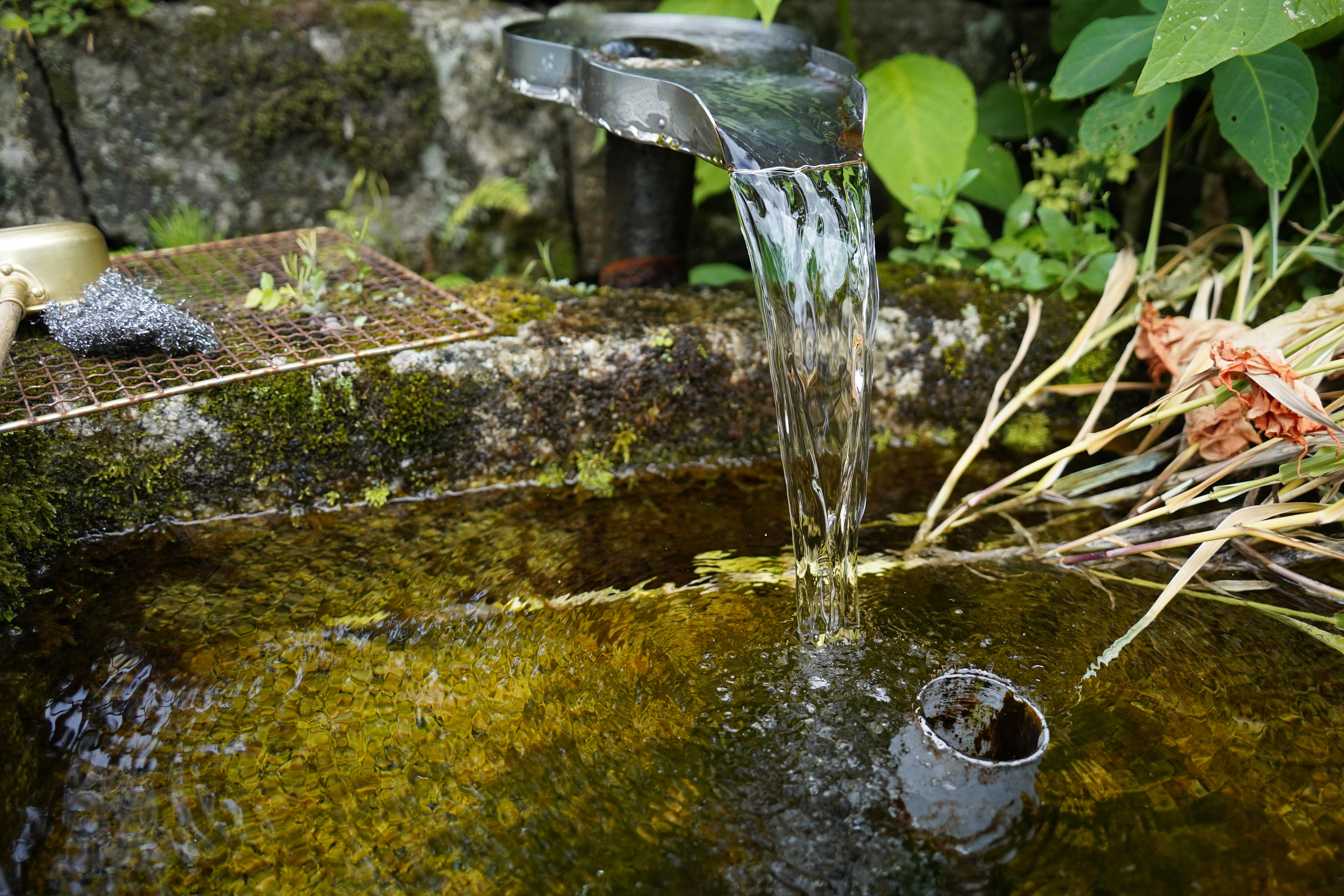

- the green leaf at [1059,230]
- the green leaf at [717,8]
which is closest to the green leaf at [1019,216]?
the green leaf at [1059,230]

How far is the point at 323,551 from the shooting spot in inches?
84.1

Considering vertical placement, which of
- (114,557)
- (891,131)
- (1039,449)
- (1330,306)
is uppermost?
(891,131)

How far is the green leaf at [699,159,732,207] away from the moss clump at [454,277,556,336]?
76 centimetres

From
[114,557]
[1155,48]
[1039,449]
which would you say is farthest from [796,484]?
[114,557]

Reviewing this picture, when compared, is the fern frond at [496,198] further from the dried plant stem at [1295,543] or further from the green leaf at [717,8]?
the dried plant stem at [1295,543]

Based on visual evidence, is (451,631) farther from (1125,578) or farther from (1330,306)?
(1330,306)

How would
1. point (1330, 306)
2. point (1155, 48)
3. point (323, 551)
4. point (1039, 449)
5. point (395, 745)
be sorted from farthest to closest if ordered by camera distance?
point (1039, 449) < point (323, 551) < point (1330, 306) < point (1155, 48) < point (395, 745)

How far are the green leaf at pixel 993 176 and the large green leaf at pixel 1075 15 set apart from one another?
1.20 ft

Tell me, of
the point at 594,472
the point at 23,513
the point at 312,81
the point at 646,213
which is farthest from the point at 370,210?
the point at 23,513

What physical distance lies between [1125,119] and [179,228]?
3024mm

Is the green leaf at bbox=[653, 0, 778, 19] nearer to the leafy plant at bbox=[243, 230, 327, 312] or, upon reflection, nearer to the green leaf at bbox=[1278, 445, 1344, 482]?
the leafy plant at bbox=[243, 230, 327, 312]

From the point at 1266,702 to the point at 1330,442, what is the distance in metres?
0.53

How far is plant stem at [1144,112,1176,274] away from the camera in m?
2.59

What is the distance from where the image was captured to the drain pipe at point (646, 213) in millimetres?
2734
